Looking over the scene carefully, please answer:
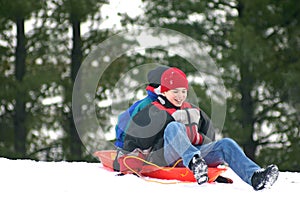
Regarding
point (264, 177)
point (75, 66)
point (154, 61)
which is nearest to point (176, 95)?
point (264, 177)

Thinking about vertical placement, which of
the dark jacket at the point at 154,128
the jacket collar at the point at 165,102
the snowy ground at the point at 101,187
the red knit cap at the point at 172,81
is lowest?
the snowy ground at the point at 101,187

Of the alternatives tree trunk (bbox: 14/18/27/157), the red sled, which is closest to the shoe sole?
the red sled

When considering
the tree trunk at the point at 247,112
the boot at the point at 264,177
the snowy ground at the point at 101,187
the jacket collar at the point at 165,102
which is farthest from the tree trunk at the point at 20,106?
the boot at the point at 264,177

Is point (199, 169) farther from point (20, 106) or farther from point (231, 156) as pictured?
point (20, 106)

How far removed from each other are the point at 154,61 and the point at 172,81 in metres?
6.12

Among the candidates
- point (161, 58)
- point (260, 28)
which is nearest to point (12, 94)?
point (161, 58)

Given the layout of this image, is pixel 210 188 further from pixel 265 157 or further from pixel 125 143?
pixel 265 157

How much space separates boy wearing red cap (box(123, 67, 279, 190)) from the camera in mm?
3879

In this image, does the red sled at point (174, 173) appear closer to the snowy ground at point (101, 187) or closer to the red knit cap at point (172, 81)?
the snowy ground at point (101, 187)

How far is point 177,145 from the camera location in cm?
382

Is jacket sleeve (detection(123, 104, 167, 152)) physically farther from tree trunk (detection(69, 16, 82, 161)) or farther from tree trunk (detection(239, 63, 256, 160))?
tree trunk (detection(69, 16, 82, 161))

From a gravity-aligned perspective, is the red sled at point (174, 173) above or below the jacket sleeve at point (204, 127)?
below

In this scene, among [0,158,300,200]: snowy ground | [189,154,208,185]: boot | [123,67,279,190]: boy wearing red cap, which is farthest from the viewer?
[123,67,279,190]: boy wearing red cap

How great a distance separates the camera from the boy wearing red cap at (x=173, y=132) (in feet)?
12.7
